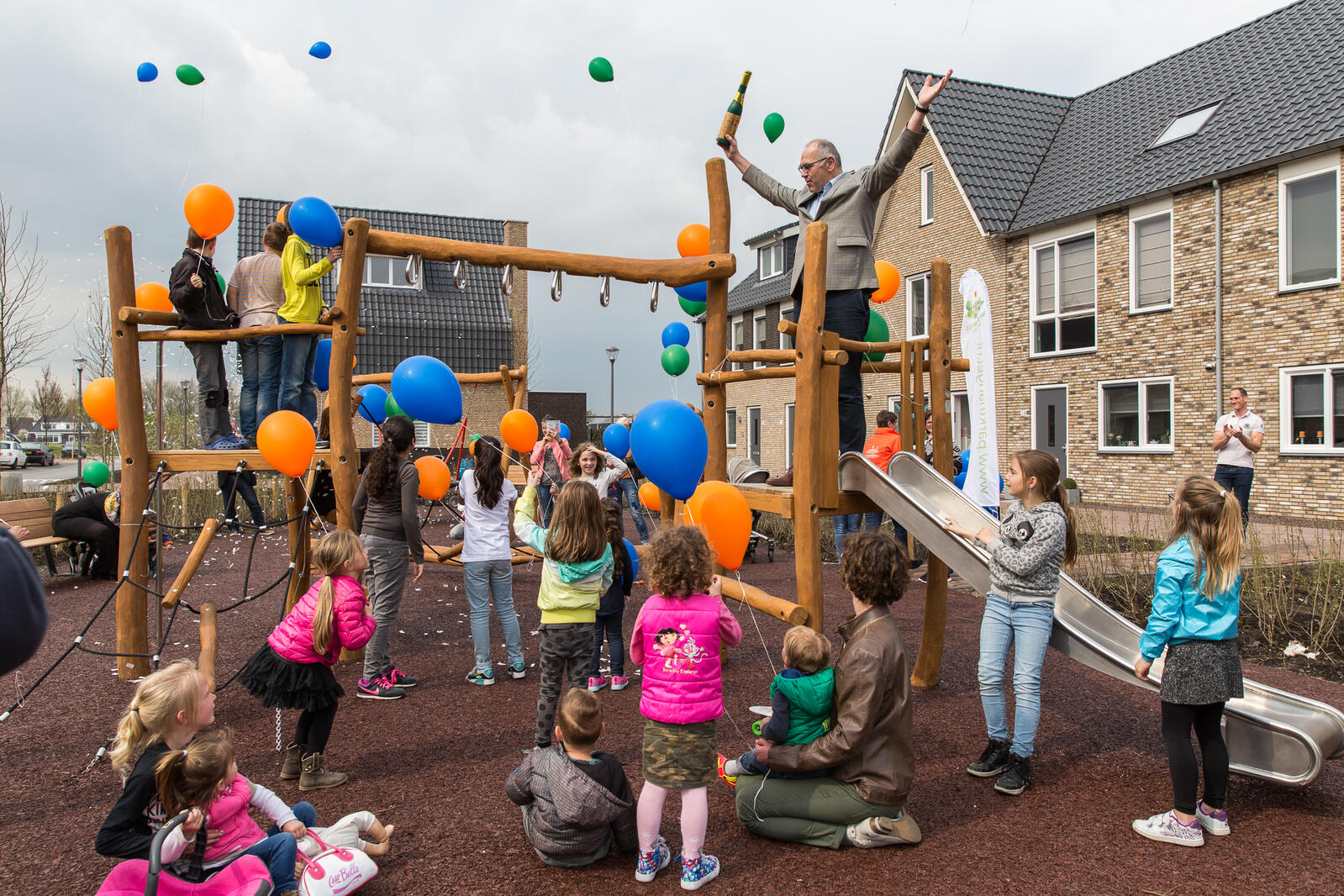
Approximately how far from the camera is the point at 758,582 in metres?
9.88

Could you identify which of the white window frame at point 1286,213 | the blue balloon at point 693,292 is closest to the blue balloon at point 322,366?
the blue balloon at point 693,292

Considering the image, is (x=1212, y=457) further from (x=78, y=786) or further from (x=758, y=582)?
(x=78, y=786)

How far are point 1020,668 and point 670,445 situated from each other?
1.99 metres

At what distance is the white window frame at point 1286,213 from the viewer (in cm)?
1390

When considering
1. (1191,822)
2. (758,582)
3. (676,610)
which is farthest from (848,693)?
(758,582)

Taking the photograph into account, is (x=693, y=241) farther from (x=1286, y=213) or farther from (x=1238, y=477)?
(x=1286, y=213)

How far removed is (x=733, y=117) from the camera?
563 centimetres

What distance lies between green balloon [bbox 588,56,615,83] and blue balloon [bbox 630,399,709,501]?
2998 millimetres

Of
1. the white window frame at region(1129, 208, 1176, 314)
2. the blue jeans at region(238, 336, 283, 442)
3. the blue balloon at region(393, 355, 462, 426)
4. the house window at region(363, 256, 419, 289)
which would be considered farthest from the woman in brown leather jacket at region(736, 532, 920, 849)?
the house window at region(363, 256, 419, 289)

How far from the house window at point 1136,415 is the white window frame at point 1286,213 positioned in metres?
2.67

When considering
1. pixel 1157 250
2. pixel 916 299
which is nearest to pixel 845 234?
pixel 1157 250

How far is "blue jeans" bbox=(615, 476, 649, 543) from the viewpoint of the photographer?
41.0ft

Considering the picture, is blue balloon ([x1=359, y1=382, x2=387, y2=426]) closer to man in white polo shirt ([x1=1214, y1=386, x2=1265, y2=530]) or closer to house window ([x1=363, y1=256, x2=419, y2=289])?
man in white polo shirt ([x1=1214, y1=386, x2=1265, y2=530])

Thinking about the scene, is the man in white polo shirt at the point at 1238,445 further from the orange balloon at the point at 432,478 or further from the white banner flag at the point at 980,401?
the orange balloon at the point at 432,478
